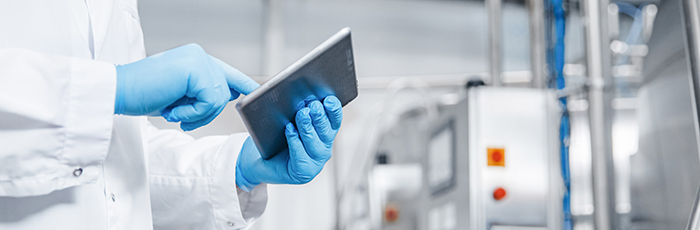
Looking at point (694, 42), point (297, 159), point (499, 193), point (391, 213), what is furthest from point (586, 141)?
point (297, 159)

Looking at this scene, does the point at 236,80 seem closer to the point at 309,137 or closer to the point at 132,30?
the point at 309,137

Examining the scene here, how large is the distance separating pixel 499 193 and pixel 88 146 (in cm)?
107

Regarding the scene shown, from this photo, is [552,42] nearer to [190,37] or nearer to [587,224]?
[587,224]

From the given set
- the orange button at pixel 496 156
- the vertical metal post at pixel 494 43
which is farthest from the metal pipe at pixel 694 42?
the vertical metal post at pixel 494 43

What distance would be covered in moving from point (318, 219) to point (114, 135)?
2.03 metres

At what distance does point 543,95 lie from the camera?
54.8 inches

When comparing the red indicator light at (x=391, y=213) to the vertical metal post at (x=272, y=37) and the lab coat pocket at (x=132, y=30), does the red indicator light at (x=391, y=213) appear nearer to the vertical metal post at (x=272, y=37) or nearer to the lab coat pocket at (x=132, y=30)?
the vertical metal post at (x=272, y=37)

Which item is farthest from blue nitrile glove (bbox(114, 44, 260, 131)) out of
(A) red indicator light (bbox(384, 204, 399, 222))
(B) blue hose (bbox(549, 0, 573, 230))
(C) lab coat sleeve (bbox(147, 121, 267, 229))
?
(A) red indicator light (bbox(384, 204, 399, 222))

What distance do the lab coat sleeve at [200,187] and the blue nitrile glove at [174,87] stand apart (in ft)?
0.70

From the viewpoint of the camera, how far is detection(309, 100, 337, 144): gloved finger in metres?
0.68

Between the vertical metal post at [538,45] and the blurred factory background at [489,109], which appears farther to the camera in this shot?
the vertical metal post at [538,45]

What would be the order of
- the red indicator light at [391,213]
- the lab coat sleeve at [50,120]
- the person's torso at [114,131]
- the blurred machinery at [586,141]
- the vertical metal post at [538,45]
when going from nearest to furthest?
1. the lab coat sleeve at [50,120]
2. the person's torso at [114,131]
3. the blurred machinery at [586,141]
4. the vertical metal post at [538,45]
5. the red indicator light at [391,213]

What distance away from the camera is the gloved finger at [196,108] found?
600mm

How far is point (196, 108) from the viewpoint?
1.98 ft
